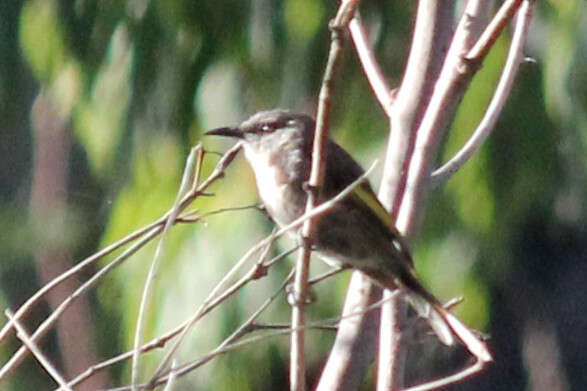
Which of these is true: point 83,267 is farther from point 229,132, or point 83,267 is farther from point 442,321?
point 229,132

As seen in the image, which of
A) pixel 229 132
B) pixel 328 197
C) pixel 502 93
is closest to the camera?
pixel 502 93

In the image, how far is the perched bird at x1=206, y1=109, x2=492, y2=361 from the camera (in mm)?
2500

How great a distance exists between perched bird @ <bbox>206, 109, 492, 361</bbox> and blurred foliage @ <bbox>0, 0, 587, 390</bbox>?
0.56 metres

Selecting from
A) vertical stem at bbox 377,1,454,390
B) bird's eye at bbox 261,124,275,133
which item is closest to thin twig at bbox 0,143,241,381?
vertical stem at bbox 377,1,454,390

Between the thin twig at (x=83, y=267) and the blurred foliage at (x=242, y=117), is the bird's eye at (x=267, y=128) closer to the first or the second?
the blurred foliage at (x=242, y=117)

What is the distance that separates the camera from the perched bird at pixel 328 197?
2.50 metres

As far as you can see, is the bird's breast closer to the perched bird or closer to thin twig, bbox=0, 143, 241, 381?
the perched bird

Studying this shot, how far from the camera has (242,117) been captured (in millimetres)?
3547

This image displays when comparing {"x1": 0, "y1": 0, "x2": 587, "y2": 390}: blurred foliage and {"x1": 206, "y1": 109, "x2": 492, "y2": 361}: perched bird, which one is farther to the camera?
{"x1": 0, "y1": 0, "x2": 587, "y2": 390}: blurred foliage

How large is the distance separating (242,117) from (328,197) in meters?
0.92

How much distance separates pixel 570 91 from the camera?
3420mm

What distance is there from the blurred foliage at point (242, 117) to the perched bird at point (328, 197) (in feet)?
1.83

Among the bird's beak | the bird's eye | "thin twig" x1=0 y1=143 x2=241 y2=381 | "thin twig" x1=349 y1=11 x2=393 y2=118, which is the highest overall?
"thin twig" x1=349 y1=11 x2=393 y2=118

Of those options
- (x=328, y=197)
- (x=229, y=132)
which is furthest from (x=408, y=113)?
(x=229, y=132)
